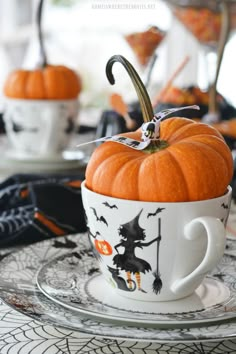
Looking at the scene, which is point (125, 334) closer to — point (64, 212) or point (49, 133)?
point (64, 212)

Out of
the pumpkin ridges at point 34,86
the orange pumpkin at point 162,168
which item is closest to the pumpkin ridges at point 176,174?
the orange pumpkin at point 162,168

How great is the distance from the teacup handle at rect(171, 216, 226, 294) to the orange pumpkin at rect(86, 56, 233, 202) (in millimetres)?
19

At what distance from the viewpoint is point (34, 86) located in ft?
3.03

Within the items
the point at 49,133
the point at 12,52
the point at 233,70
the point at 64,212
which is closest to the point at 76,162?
the point at 49,133

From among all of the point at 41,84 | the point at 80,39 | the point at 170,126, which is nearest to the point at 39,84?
the point at 41,84

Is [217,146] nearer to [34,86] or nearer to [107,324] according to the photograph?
[107,324]

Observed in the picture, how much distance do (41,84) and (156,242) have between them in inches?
22.0

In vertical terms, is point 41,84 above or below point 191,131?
below

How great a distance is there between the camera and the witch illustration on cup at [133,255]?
1.38 ft

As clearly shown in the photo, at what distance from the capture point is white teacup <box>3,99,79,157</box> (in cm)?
93

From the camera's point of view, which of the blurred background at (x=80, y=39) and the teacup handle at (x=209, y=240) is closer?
the teacup handle at (x=209, y=240)

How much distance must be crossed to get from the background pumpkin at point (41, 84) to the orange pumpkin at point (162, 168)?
1.64ft

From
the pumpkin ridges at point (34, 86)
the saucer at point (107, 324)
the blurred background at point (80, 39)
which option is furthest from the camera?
the blurred background at point (80, 39)

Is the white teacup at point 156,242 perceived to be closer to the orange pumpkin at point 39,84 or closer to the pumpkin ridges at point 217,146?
the pumpkin ridges at point 217,146
